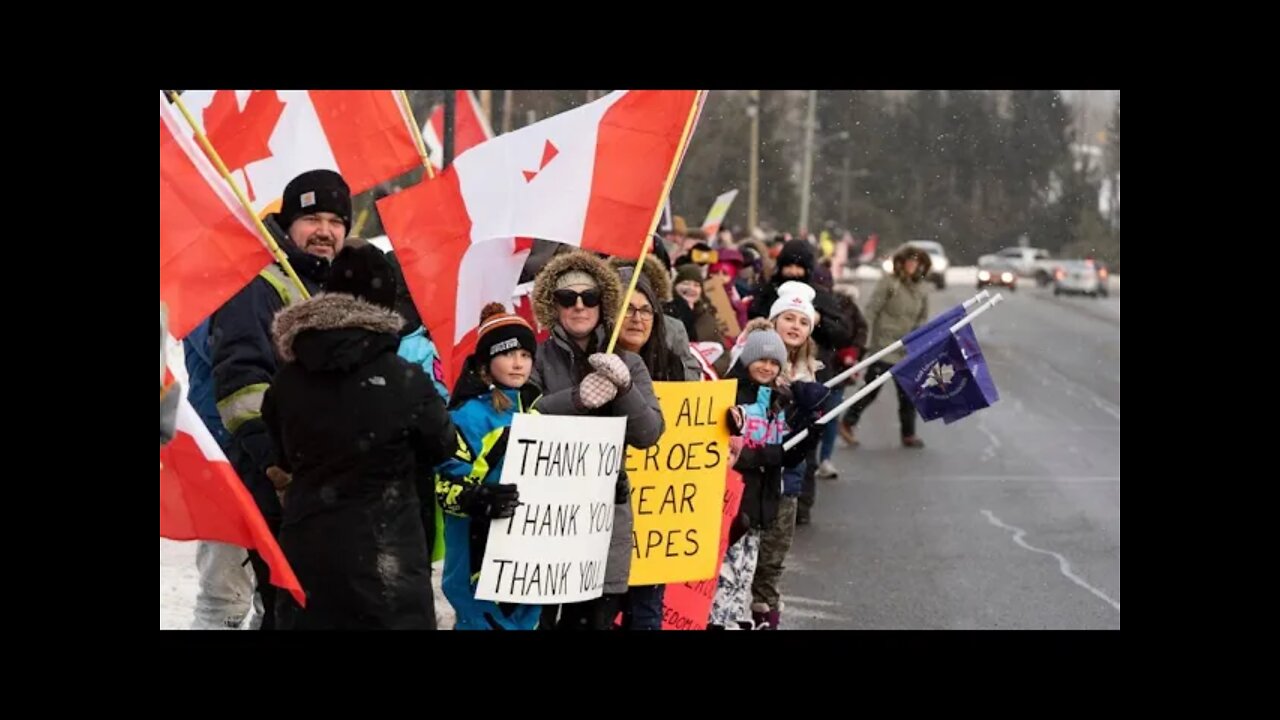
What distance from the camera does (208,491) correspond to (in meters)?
5.70

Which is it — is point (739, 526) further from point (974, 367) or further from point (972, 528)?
A: point (972, 528)

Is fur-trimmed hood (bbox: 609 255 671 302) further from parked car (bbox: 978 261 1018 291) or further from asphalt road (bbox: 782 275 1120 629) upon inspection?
parked car (bbox: 978 261 1018 291)

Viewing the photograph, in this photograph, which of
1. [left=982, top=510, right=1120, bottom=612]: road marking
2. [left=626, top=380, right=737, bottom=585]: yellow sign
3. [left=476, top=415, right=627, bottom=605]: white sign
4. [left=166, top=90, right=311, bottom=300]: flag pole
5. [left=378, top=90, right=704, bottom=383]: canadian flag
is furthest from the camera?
[left=982, top=510, right=1120, bottom=612]: road marking

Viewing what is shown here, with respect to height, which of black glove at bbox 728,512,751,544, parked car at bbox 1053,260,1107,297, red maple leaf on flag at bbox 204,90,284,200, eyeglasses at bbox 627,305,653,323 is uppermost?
parked car at bbox 1053,260,1107,297

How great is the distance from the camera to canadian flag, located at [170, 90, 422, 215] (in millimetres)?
8898

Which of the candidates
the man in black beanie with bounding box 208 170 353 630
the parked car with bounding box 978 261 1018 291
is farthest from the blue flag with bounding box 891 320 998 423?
the parked car with bounding box 978 261 1018 291

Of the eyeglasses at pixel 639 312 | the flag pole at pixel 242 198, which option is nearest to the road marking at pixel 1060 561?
the eyeglasses at pixel 639 312

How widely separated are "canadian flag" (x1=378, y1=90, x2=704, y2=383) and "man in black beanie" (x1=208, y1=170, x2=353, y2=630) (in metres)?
0.57

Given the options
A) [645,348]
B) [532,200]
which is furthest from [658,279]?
[532,200]

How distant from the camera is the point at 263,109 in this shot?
898cm

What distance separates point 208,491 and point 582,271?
69.4 inches

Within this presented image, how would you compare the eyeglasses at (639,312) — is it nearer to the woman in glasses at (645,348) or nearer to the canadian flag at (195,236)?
the woman in glasses at (645,348)
